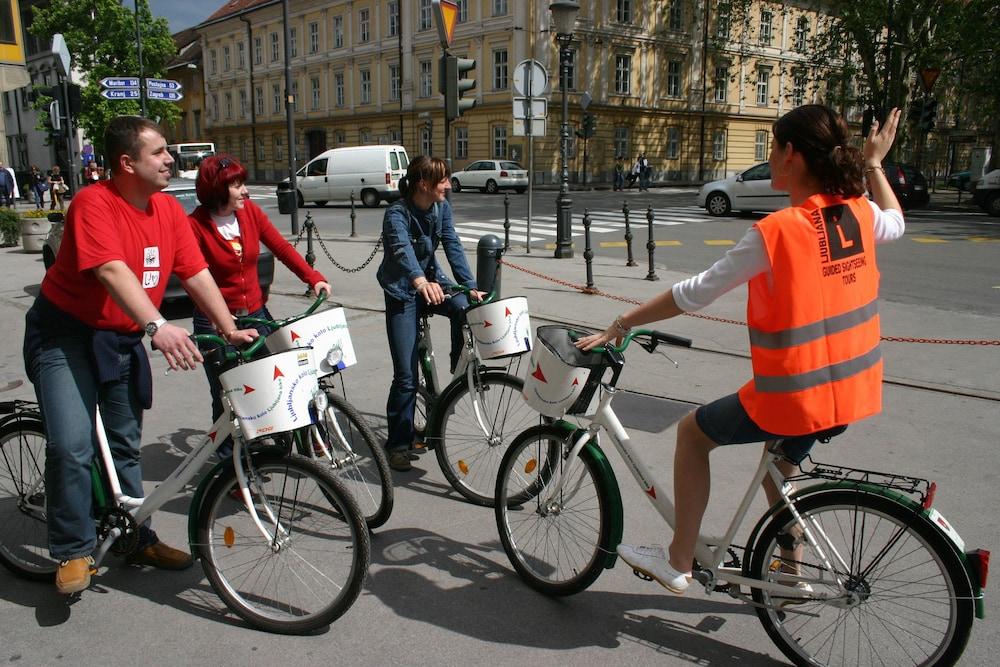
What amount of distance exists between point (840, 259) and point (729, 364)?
4544mm

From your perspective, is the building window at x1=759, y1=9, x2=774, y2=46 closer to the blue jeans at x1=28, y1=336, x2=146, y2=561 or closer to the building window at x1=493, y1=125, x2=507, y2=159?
the building window at x1=493, y1=125, x2=507, y2=159

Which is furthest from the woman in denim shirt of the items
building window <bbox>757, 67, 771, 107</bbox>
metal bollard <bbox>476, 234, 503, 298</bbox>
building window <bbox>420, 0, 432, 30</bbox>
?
building window <bbox>757, 67, 771, 107</bbox>

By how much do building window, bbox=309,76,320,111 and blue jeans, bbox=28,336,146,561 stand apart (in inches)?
2126

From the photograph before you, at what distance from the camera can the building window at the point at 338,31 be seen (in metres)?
50.8

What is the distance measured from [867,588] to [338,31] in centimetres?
5372

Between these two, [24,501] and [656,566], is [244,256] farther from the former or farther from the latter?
[656,566]

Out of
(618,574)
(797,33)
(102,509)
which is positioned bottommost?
(618,574)

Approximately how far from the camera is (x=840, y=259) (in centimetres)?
238

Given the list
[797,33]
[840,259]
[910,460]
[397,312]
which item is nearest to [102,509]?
[397,312]

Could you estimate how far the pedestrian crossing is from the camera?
18.2 m

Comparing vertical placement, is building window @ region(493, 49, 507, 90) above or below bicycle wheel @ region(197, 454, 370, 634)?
above

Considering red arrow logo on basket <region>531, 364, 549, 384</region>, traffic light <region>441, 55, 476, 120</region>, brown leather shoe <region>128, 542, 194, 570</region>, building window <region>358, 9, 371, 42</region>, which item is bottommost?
brown leather shoe <region>128, 542, 194, 570</region>

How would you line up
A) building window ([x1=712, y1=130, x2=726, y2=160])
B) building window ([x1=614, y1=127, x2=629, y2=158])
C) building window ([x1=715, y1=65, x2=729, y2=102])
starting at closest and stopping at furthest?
building window ([x1=614, y1=127, x2=629, y2=158])
building window ([x1=715, y1=65, x2=729, y2=102])
building window ([x1=712, y1=130, x2=726, y2=160])

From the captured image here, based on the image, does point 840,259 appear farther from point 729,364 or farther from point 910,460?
point 729,364
